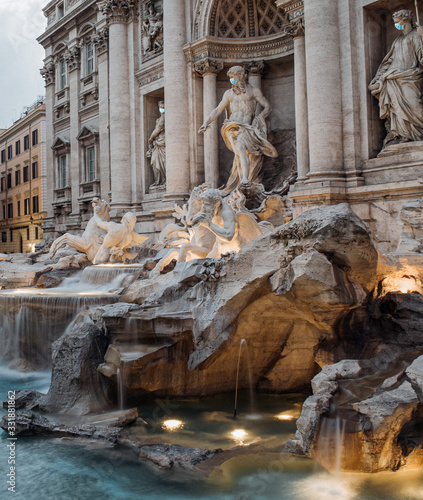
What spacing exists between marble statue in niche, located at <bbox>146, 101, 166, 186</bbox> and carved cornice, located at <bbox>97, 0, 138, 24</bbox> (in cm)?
314

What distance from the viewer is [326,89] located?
1091 centimetres

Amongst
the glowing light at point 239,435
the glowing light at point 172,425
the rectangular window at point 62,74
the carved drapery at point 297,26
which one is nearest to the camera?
the glowing light at point 239,435

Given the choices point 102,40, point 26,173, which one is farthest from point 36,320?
point 26,173

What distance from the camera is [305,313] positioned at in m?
6.60

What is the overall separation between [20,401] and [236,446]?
121 inches

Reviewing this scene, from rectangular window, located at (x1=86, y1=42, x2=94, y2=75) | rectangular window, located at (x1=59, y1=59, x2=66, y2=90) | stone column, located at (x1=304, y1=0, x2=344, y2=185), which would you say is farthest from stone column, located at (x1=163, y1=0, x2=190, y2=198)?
rectangular window, located at (x1=59, y1=59, x2=66, y2=90)

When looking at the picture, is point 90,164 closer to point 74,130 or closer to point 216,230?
point 74,130

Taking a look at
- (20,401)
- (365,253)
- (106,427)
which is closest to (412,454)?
(365,253)

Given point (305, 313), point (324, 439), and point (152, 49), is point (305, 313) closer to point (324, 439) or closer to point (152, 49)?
point (324, 439)

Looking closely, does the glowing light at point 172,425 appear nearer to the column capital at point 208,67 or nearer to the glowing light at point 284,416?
the glowing light at point 284,416

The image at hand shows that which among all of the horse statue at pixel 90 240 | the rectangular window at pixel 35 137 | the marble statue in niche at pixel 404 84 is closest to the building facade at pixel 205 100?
the marble statue in niche at pixel 404 84

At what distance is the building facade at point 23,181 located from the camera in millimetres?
31766

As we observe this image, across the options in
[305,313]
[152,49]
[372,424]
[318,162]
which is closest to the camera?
[372,424]

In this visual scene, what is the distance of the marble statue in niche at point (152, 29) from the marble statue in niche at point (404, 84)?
817cm
